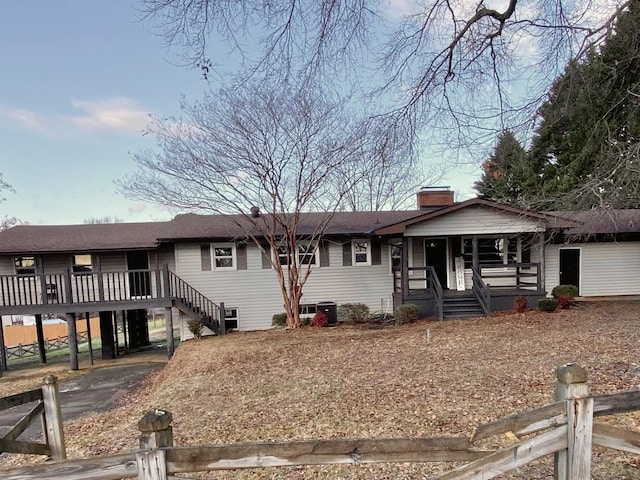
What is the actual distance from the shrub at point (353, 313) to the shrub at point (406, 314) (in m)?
1.91

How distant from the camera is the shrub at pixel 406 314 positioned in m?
13.7

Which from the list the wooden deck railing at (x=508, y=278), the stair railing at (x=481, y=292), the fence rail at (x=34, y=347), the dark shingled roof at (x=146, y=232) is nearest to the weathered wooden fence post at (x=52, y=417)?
the dark shingled roof at (x=146, y=232)

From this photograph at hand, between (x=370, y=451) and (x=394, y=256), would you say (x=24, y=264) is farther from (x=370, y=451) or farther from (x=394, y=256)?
(x=370, y=451)

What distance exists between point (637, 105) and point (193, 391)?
28.7 ft

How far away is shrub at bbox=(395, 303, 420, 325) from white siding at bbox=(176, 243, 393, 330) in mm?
2501

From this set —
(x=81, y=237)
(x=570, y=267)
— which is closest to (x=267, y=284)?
(x=81, y=237)

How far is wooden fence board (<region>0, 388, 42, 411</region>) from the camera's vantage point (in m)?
3.38

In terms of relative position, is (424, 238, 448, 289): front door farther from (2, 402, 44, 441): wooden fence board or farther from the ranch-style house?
(2, 402, 44, 441): wooden fence board

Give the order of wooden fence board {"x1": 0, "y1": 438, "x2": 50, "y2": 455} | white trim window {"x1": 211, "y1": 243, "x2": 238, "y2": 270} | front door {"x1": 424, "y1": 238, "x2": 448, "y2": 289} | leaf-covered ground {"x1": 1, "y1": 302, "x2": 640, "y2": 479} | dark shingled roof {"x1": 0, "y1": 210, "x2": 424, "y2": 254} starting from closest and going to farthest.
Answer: wooden fence board {"x1": 0, "y1": 438, "x2": 50, "y2": 455} → leaf-covered ground {"x1": 1, "y1": 302, "x2": 640, "y2": 479} → dark shingled roof {"x1": 0, "y1": 210, "x2": 424, "y2": 254} → white trim window {"x1": 211, "y1": 243, "x2": 238, "y2": 270} → front door {"x1": 424, "y1": 238, "x2": 448, "y2": 289}

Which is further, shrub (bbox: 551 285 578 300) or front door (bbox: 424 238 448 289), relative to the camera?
front door (bbox: 424 238 448 289)

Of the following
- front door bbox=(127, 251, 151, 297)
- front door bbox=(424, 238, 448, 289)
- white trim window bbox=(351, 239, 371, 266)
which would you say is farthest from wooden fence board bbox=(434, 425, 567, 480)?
front door bbox=(127, 251, 151, 297)

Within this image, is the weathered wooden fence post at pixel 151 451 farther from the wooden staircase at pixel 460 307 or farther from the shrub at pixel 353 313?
the shrub at pixel 353 313

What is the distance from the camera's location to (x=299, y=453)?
2012mm

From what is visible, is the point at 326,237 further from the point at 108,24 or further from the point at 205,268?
the point at 108,24
